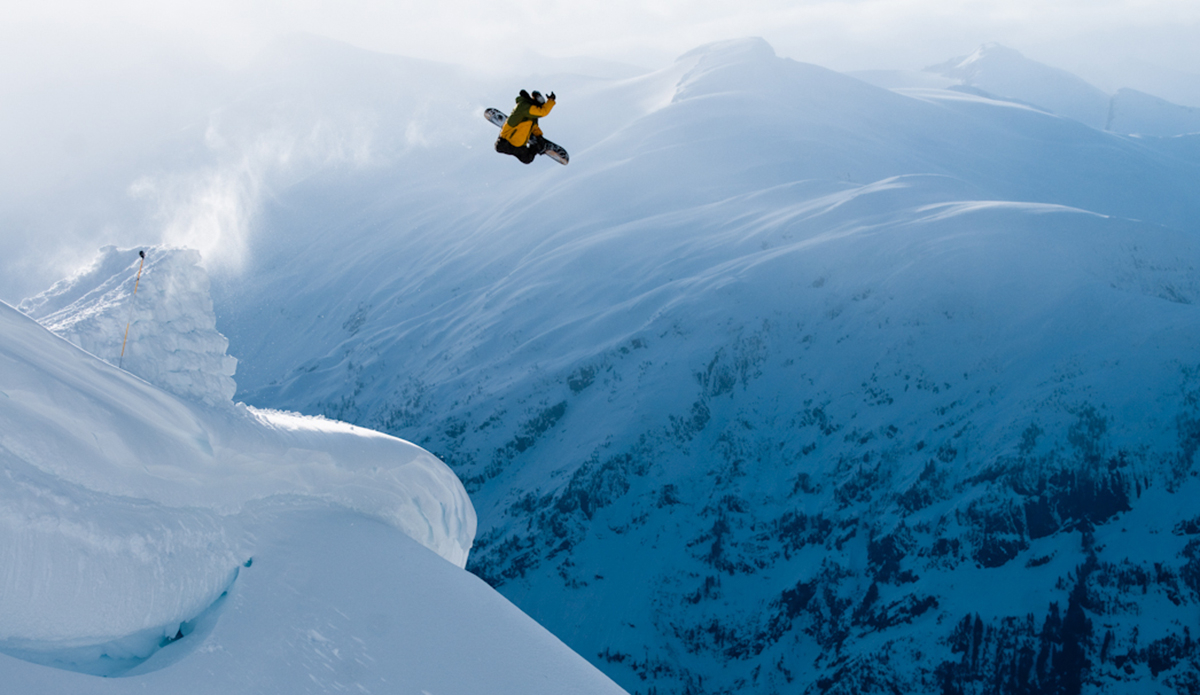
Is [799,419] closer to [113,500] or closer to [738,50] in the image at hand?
[113,500]

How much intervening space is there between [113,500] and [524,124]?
6485 millimetres

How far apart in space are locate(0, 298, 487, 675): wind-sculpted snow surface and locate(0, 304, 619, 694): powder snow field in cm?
1

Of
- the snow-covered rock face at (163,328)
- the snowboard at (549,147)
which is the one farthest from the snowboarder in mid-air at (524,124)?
the snow-covered rock face at (163,328)

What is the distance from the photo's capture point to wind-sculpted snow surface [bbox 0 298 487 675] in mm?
5461

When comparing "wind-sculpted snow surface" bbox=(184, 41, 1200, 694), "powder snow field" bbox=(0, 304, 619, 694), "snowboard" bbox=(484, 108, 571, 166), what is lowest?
"wind-sculpted snow surface" bbox=(184, 41, 1200, 694)

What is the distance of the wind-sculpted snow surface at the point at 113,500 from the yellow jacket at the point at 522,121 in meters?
4.89

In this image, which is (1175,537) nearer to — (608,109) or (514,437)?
(514,437)

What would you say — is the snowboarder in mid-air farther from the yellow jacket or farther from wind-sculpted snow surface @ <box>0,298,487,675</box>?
wind-sculpted snow surface @ <box>0,298,487,675</box>

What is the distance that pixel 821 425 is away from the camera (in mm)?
37438

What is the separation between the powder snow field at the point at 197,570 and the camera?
5.49 m

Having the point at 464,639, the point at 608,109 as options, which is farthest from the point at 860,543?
the point at 608,109

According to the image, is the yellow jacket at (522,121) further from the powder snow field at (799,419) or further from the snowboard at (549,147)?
the powder snow field at (799,419)

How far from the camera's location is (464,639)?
705cm

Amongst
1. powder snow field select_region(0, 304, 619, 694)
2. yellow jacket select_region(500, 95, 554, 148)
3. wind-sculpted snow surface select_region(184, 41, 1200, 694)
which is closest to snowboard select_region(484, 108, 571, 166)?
yellow jacket select_region(500, 95, 554, 148)
